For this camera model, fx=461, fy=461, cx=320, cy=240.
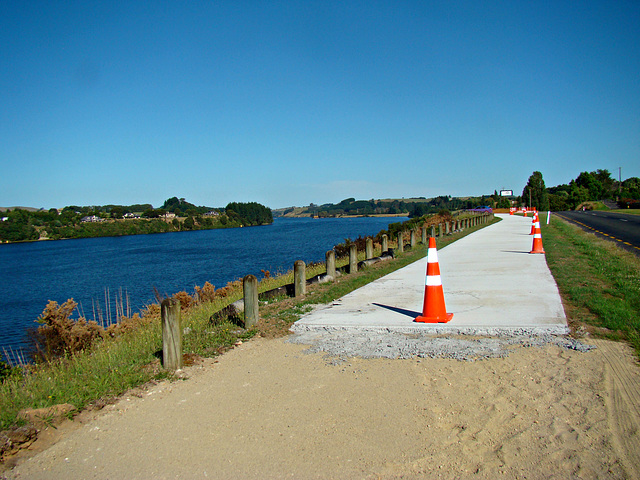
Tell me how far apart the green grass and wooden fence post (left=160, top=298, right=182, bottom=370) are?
15.5ft

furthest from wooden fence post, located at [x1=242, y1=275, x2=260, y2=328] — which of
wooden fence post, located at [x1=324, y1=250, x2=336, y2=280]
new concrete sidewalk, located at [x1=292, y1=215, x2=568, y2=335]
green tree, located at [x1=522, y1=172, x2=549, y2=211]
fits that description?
green tree, located at [x1=522, y1=172, x2=549, y2=211]

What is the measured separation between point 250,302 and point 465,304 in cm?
327

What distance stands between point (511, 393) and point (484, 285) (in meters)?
5.06

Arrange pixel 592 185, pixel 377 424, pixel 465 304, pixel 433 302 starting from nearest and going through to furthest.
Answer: pixel 377 424 < pixel 433 302 < pixel 465 304 < pixel 592 185

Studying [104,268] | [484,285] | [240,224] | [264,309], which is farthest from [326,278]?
[240,224]

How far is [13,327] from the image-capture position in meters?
17.2

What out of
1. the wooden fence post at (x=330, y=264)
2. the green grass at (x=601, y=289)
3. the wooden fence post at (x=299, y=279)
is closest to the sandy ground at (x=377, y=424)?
the green grass at (x=601, y=289)

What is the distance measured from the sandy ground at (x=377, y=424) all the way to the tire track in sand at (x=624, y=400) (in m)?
0.01

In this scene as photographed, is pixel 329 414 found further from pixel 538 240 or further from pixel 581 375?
pixel 538 240

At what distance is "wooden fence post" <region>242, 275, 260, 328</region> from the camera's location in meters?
6.52

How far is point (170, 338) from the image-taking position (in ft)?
16.0

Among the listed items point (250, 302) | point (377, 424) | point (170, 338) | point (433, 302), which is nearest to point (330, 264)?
point (250, 302)

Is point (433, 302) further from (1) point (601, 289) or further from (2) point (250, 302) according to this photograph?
(1) point (601, 289)

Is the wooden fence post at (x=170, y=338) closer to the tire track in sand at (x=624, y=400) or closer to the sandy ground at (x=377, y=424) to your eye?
the sandy ground at (x=377, y=424)
